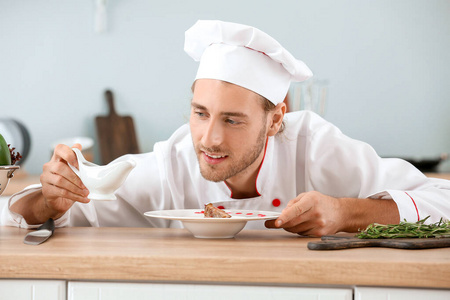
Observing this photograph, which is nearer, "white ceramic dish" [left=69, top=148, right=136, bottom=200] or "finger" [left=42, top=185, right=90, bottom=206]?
"white ceramic dish" [left=69, top=148, right=136, bottom=200]

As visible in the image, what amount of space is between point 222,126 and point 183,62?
1833 mm

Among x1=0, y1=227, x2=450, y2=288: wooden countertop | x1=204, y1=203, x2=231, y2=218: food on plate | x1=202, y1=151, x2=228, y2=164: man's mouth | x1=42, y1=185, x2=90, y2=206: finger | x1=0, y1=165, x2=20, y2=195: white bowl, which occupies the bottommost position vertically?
x1=0, y1=227, x2=450, y2=288: wooden countertop

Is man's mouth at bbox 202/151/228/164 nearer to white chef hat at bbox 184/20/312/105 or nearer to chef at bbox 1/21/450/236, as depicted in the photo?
chef at bbox 1/21/450/236

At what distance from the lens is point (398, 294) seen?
852 mm

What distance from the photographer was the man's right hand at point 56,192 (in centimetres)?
119

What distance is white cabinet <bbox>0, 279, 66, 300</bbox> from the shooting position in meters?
0.88

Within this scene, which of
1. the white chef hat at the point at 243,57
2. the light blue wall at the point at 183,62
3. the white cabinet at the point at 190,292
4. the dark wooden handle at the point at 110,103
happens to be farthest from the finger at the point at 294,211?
the dark wooden handle at the point at 110,103

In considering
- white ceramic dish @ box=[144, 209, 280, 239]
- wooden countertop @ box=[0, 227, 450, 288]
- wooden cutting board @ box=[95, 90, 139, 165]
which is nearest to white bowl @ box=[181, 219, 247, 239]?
white ceramic dish @ box=[144, 209, 280, 239]

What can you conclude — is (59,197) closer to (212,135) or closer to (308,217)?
(212,135)

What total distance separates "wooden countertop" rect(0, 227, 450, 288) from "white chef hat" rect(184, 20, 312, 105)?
23.6 inches

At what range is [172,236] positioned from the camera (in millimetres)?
1151

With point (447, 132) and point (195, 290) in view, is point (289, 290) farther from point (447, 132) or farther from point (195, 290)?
point (447, 132)

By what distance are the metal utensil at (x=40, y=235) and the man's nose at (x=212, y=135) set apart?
0.41 meters

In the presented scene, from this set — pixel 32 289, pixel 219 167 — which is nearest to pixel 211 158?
pixel 219 167
